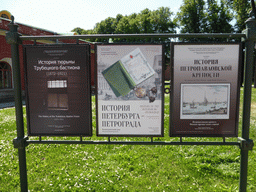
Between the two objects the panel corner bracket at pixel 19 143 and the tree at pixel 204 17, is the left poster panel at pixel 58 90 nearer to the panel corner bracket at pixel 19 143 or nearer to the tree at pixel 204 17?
the panel corner bracket at pixel 19 143

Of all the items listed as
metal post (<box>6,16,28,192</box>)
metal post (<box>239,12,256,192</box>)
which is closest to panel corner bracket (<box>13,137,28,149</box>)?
metal post (<box>6,16,28,192</box>)

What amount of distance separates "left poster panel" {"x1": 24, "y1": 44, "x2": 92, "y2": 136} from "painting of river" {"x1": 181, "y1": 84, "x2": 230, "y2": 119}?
4.26 ft

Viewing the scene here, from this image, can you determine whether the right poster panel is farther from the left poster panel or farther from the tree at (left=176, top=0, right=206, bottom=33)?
the tree at (left=176, top=0, right=206, bottom=33)

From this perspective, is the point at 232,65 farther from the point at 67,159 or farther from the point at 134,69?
the point at 67,159

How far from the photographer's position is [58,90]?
2.78 m

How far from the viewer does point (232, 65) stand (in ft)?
8.75

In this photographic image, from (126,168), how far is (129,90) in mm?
1949

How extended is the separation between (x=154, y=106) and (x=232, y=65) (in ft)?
3.71

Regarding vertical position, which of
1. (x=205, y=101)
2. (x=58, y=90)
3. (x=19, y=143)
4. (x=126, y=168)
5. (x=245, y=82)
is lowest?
(x=126, y=168)

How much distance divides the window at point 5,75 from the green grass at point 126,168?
1588cm

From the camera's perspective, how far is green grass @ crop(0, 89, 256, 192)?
11.3ft

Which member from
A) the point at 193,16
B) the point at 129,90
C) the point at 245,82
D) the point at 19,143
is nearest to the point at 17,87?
the point at 19,143

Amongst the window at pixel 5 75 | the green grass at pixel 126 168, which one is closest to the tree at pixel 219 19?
the window at pixel 5 75

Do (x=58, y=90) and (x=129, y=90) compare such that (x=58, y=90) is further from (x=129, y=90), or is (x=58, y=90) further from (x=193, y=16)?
(x=193, y=16)
